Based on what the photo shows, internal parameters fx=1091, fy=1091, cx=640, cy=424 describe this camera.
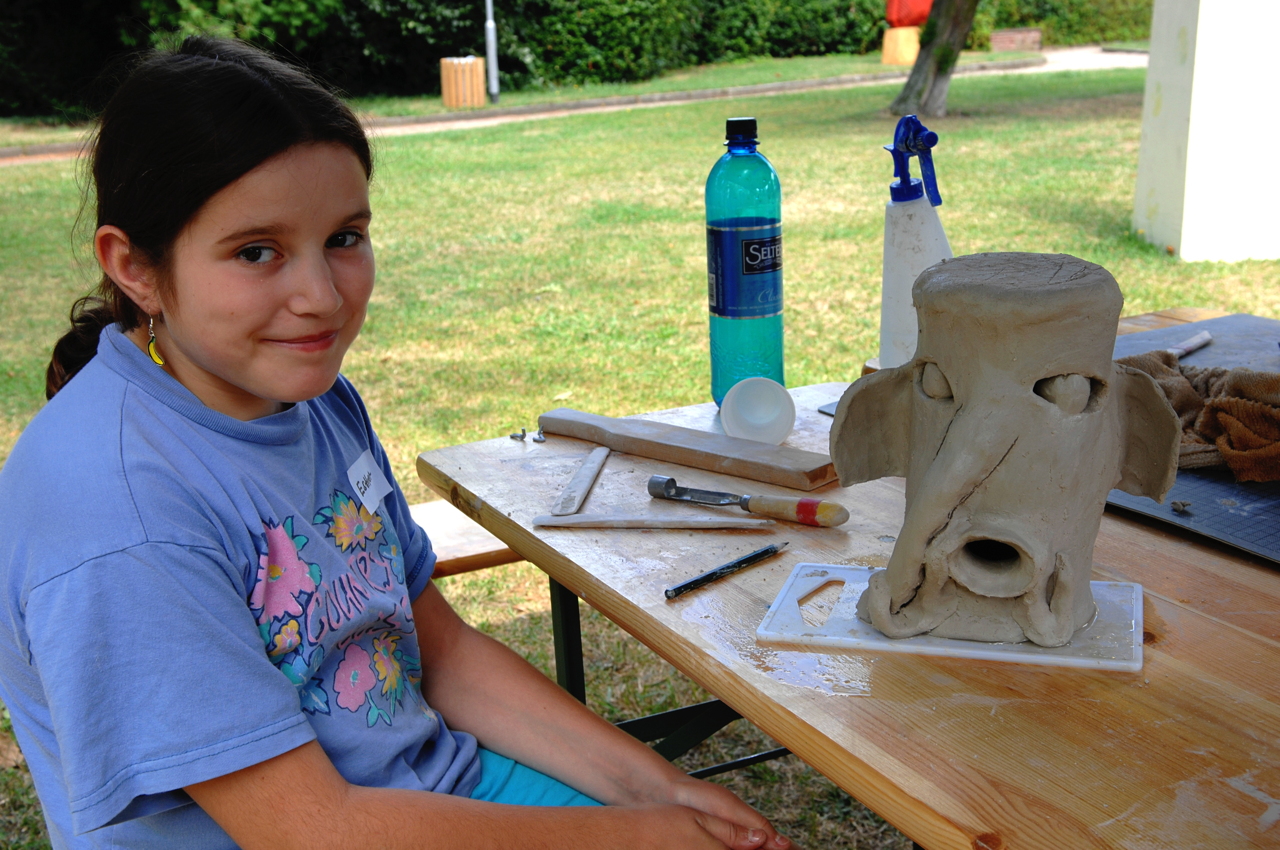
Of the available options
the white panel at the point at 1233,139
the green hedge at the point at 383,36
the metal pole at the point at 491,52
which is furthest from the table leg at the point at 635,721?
the green hedge at the point at 383,36

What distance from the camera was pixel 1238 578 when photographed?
128 cm

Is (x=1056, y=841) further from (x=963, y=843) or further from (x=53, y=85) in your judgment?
(x=53, y=85)

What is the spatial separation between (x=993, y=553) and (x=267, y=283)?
2.73 ft

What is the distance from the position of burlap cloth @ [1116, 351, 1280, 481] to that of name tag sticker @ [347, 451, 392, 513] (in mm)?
1070

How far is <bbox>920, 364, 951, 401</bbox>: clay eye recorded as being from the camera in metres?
1.12

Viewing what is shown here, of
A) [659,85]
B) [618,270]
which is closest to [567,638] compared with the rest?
[618,270]

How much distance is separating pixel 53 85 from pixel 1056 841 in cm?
1901

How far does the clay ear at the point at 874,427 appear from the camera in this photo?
119cm

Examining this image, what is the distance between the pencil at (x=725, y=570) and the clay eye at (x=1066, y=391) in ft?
1.41

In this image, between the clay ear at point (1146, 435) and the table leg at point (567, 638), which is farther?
the table leg at point (567, 638)

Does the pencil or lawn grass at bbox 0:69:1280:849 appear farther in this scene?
lawn grass at bbox 0:69:1280:849

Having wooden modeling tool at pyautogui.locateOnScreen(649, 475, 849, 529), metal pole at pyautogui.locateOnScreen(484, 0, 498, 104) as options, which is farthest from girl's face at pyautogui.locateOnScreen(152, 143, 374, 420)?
metal pole at pyautogui.locateOnScreen(484, 0, 498, 104)

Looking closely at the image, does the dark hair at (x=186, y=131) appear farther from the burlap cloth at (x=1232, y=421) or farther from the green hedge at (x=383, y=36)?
the green hedge at (x=383, y=36)

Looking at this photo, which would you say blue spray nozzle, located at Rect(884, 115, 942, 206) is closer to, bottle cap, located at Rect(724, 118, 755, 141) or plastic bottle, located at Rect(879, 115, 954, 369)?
plastic bottle, located at Rect(879, 115, 954, 369)
